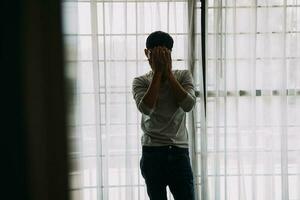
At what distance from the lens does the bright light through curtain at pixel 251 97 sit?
241 cm

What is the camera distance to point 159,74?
6.06ft

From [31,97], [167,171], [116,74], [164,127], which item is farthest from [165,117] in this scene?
[31,97]

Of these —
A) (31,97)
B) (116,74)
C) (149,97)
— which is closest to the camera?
(31,97)

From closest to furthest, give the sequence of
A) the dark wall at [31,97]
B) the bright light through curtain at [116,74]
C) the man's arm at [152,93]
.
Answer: the dark wall at [31,97], the man's arm at [152,93], the bright light through curtain at [116,74]

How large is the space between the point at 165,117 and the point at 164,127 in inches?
1.9

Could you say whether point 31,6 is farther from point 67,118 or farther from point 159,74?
point 159,74

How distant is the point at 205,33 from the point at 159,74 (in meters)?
0.71

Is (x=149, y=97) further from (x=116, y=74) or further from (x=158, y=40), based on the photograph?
(x=116, y=74)

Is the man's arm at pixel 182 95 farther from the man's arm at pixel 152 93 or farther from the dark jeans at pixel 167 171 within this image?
the dark jeans at pixel 167 171

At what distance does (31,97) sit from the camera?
346mm

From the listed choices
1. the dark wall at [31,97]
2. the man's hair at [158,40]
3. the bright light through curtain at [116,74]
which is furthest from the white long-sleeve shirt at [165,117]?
the dark wall at [31,97]

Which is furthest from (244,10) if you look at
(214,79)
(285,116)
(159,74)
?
(159,74)

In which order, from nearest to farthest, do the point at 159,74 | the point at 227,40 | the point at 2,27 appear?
the point at 2,27 < the point at 159,74 < the point at 227,40

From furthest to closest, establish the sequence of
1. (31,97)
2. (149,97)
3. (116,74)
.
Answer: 1. (116,74)
2. (149,97)
3. (31,97)
